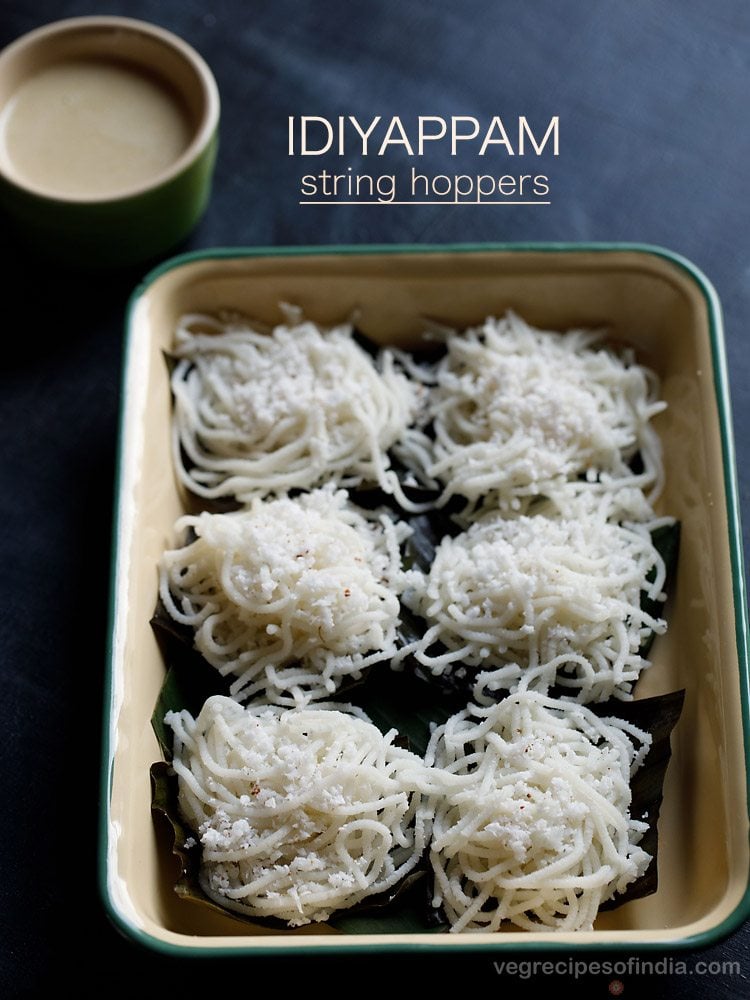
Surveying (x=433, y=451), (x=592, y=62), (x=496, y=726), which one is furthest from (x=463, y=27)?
(x=496, y=726)

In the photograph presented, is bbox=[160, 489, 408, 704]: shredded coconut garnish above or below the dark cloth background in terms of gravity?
below

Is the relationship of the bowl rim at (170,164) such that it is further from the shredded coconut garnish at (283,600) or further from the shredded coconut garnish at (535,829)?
the shredded coconut garnish at (535,829)

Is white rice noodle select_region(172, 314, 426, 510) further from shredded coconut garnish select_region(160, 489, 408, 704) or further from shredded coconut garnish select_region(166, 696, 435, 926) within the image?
shredded coconut garnish select_region(166, 696, 435, 926)

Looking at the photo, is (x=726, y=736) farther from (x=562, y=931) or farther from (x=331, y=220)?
(x=331, y=220)

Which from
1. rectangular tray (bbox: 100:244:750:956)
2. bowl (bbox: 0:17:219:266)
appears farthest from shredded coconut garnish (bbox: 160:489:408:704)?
bowl (bbox: 0:17:219:266)
